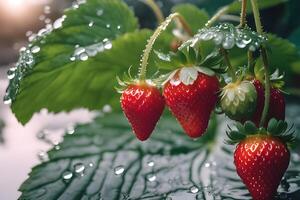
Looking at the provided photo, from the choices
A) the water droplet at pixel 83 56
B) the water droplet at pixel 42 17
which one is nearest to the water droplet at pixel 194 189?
the water droplet at pixel 83 56

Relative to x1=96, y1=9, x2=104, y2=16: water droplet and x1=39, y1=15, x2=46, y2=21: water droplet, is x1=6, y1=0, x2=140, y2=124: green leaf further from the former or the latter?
x1=39, y1=15, x2=46, y2=21: water droplet

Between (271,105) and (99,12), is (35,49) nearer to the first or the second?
(99,12)

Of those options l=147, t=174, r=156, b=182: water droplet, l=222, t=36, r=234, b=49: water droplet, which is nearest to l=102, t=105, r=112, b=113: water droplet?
l=147, t=174, r=156, b=182: water droplet

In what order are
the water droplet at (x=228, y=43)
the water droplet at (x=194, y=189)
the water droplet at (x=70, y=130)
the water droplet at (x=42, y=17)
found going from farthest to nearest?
1. the water droplet at (x=42, y=17)
2. the water droplet at (x=70, y=130)
3. the water droplet at (x=194, y=189)
4. the water droplet at (x=228, y=43)

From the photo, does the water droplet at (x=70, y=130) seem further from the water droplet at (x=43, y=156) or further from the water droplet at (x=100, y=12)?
the water droplet at (x=100, y=12)

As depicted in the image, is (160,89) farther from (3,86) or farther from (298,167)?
(3,86)

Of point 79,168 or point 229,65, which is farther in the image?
point 79,168

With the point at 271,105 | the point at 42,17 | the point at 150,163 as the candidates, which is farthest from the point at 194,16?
the point at 42,17

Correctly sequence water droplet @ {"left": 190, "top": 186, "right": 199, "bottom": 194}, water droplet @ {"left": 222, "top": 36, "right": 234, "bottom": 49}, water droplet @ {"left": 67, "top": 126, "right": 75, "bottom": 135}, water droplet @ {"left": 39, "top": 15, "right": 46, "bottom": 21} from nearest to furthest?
water droplet @ {"left": 222, "top": 36, "right": 234, "bottom": 49}
water droplet @ {"left": 190, "top": 186, "right": 199, "bottom": 194}
water droplet @ {"left": 67, "top": 126, "right": 75, "bottom": 135}
water droplet @ {"left": 39, "top": 15, "right": 46, "bottom": 21}
